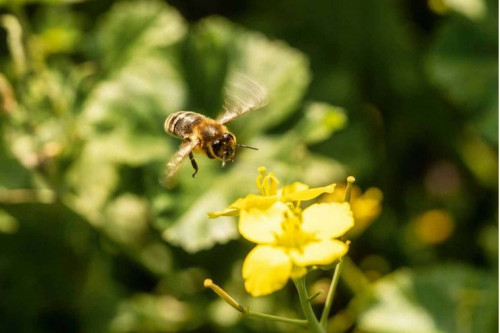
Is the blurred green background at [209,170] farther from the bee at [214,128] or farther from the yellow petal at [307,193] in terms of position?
the yellow petal at [307,193]

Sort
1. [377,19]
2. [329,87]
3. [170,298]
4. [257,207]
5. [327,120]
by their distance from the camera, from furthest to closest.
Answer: [377,19] < [329,87] < [170,298] < [327,120] < [257,207]

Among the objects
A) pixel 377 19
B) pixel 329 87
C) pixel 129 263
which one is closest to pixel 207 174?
pixel 129 263

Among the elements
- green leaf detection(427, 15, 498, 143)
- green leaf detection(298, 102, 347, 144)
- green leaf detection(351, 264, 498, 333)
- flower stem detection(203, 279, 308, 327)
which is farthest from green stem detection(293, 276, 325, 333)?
green leaf detection(427, 15, 498, 143)

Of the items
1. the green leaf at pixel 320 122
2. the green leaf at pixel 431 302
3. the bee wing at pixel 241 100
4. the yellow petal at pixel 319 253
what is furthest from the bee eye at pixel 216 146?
the green leaf at pixel 431 302

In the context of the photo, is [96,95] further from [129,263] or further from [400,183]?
[400,183]

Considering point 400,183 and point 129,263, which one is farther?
point 400,183

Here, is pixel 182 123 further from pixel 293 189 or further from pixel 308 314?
pixel 308 314

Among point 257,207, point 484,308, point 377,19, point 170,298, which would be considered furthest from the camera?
point 377,19
